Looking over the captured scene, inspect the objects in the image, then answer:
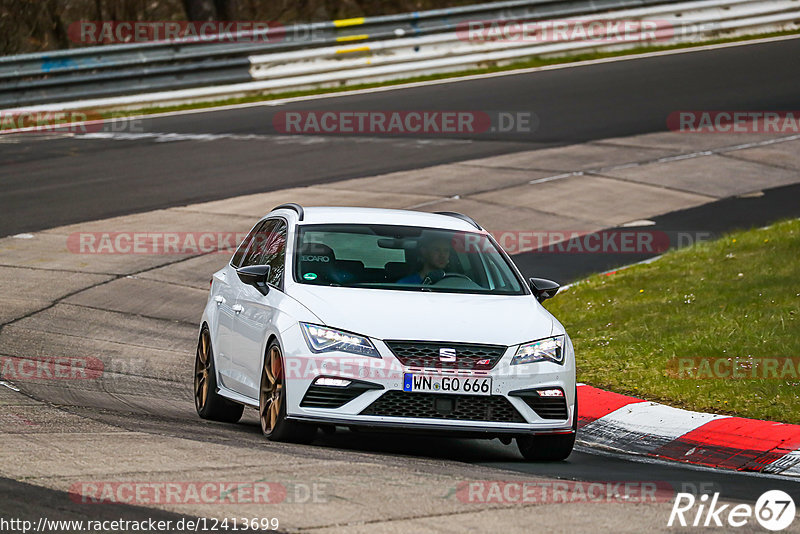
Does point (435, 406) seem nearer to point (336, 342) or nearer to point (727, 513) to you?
point (336, 342)

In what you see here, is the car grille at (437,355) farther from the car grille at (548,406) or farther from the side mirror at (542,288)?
the side mirror at (542,288)

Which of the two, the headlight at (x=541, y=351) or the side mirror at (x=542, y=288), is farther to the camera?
the side mirror at (x=542, y=288)

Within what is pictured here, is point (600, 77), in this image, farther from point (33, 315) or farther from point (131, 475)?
point (131, 475)

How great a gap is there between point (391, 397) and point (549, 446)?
46.2 inches

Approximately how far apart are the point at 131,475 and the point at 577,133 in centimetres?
1805

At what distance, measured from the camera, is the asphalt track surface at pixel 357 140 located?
19.8 m

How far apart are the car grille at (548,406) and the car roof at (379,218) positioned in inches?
75.9

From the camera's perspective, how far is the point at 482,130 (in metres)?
24.8

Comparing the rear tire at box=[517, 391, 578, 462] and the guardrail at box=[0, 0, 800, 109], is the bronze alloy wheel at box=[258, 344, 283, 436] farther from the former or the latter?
the guardrail at box=[0, 0, 800, 109]

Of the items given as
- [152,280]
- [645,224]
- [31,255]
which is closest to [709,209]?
[645,224]

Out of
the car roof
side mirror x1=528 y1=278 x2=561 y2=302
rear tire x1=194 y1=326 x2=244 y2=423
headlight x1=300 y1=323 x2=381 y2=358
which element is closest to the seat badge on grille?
headlight x1=300 y1=323 x2=381 y2=358

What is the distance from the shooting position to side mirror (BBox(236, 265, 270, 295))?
9062 millimetres

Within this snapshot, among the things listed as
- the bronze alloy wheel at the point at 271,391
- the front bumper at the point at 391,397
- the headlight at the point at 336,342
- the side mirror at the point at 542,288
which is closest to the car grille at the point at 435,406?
the front bumper at the point at 391,397

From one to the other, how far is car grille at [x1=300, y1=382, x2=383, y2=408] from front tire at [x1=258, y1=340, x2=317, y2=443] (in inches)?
7.1
